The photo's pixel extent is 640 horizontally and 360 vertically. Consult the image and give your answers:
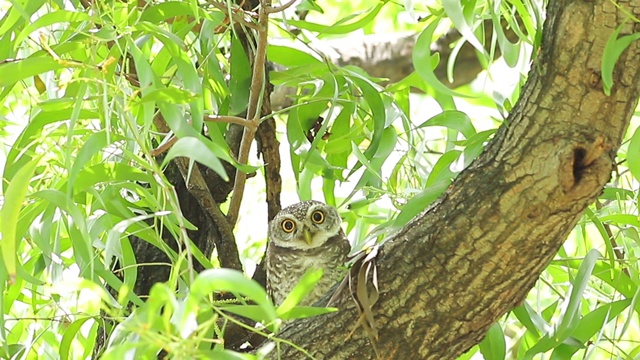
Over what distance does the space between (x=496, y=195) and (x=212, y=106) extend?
1.52ft

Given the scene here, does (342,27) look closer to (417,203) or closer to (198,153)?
(417,203)

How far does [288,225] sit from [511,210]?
0.80 metres

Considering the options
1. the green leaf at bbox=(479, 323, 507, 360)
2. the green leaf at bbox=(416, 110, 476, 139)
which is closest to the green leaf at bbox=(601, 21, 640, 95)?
the green leaf at bbox=(416, 110, 476, 139)

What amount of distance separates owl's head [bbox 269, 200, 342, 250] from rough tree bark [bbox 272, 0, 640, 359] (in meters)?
0.66

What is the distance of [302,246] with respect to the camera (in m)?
1.79

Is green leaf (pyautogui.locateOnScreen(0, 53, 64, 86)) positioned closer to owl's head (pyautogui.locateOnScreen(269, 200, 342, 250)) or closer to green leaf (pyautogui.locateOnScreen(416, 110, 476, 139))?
green leaf (pyautogui.locateOnScreen(416, 110, 476, 139))

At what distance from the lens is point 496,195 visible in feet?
3.30

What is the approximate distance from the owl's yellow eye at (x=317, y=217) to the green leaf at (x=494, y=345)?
62 centimetres

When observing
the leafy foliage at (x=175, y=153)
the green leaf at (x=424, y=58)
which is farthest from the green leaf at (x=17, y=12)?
the green leaf at (x=424, y=58)

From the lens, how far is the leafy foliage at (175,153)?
847 millimetres

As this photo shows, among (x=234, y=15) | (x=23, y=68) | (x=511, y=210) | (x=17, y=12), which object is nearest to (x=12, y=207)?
(x=23, y=68)

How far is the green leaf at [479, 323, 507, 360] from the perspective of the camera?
1.23 meters

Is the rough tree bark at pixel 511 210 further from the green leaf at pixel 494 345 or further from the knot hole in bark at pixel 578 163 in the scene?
the green leaf at pixel 494 345

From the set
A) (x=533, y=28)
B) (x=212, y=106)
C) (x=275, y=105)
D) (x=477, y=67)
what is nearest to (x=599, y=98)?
(x=533, y=28)
